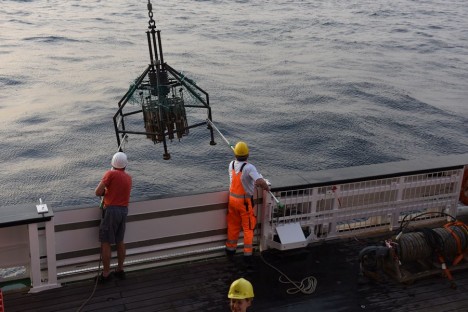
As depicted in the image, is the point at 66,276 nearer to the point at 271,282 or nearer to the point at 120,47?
the point at 271,282

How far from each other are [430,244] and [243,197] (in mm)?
2514

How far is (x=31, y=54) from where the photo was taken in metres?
38.3

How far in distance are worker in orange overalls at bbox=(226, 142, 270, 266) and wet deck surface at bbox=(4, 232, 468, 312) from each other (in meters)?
0.41

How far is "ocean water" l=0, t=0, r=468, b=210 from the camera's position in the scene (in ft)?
72.2

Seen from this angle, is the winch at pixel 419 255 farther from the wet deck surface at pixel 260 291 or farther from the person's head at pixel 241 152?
the person's head at pixel 241 152

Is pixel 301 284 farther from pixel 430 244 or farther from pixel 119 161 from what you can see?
pixel 119 161

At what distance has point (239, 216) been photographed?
7.47m

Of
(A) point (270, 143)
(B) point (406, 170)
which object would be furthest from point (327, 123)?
(B) point (406, 170)

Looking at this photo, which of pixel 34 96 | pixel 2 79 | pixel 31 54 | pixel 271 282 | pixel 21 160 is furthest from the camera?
pixel 31 54

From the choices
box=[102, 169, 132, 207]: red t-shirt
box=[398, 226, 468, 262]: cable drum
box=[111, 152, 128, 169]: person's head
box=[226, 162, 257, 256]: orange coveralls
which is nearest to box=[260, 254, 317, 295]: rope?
box=[226, 162, 257, 256]: orange coveralls

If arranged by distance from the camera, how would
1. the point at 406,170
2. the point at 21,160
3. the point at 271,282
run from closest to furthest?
the point at 271,282 < the point at 406,170 < the point at 21,160

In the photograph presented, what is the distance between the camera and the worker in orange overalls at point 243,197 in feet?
24.0

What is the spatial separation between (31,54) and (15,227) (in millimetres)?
34665

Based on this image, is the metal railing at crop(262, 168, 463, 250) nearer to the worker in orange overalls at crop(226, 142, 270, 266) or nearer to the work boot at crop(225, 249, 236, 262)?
the worker in orange overalls at crop(226, 142, 270, 266)
